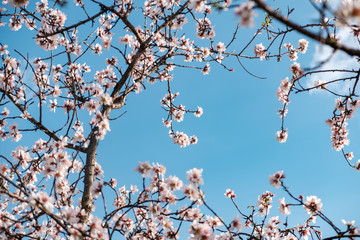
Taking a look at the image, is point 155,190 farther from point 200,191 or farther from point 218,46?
point 218,46

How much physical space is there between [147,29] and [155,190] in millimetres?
3696

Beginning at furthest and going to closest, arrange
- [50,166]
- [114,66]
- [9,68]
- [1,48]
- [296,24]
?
[114,66] → [1,48] → [9,68] → [50,166] → [296,24]

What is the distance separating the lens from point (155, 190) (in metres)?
3.30

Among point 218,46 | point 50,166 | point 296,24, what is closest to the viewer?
point 296,24

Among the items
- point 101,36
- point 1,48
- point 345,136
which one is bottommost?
point 345,136

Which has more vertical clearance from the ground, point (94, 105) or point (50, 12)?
point (50, 12)

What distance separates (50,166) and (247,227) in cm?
336

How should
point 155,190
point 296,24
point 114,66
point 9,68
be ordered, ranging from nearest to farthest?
point 296,24
point 155,190
point 9,68
point 114,66

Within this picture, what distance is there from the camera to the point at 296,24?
77.4 inches

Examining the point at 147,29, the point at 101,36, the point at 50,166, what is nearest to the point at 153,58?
the point at 147,29

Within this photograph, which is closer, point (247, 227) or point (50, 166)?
point (50, 166)

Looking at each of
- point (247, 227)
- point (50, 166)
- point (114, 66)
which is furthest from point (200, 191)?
point (114, 66)

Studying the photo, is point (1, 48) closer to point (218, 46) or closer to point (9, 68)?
point (9, 68)

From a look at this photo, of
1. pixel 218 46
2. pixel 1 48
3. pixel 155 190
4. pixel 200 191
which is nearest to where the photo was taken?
pixel 200 191
